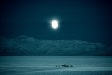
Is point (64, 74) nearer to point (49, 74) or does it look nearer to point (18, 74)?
point (49, 74)

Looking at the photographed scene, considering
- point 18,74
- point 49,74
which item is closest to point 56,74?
point 49,74

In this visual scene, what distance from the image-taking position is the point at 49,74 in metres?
91.1

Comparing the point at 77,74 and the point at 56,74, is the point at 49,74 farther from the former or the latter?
the point at 77,74

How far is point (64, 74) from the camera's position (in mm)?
89312

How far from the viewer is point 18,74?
8769 centimetres

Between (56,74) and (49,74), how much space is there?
238 cm

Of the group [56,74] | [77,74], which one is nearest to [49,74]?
[56,74]

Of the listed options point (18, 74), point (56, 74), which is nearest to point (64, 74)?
point (56, 74)

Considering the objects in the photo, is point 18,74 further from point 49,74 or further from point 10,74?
point 49,74

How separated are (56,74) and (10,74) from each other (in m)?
15.2

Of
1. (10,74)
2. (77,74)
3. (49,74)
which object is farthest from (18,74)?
(77,74)

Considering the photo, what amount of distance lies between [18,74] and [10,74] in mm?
2558

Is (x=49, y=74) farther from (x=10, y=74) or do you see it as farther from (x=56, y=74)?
(x=10, y=74)

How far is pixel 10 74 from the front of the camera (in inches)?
3445
